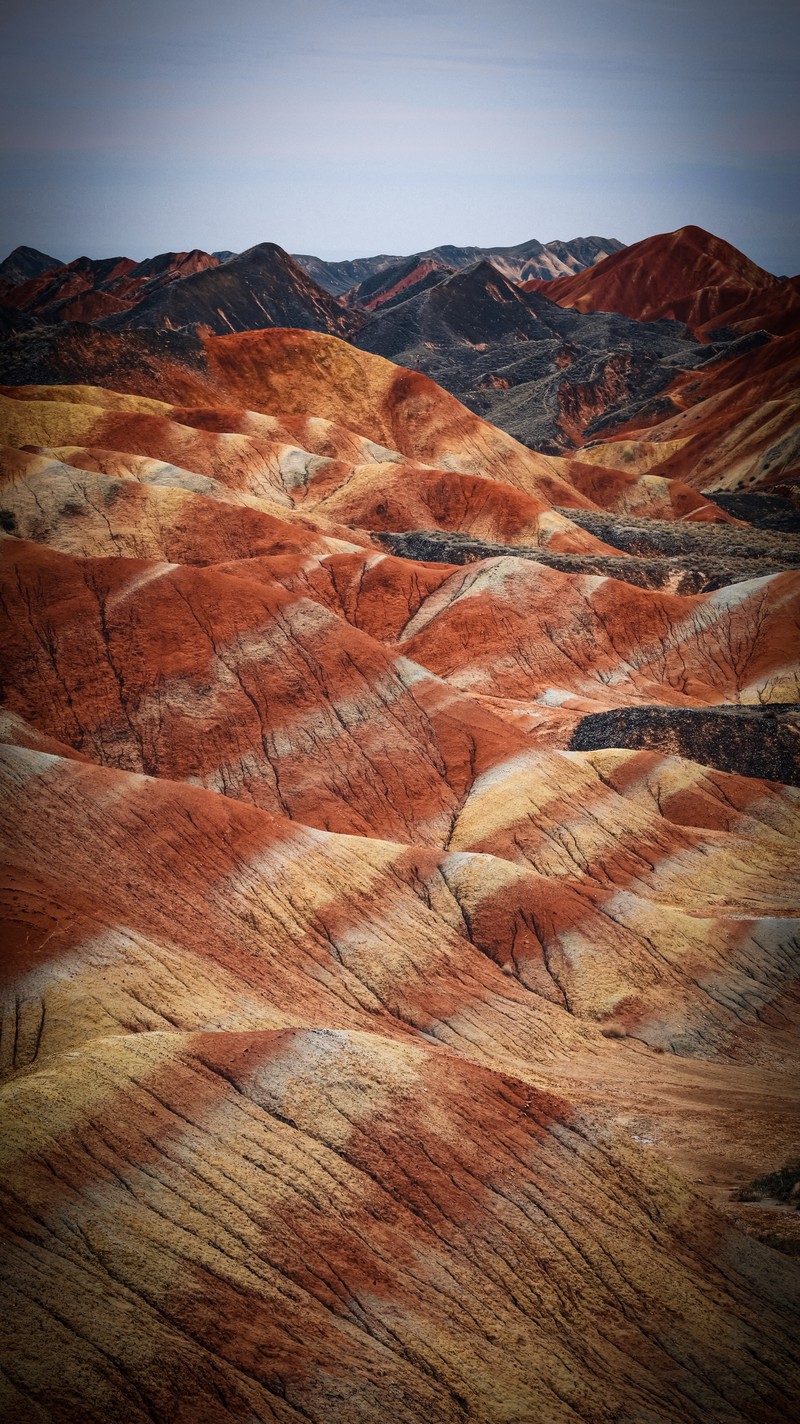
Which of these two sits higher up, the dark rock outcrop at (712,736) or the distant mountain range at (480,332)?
the distant mountain range at (480,332)

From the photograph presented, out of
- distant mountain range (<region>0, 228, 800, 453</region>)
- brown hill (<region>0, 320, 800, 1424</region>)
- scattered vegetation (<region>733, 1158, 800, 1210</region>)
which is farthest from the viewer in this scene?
distant mountain range (<region>0, 228, 800, 453</region>)

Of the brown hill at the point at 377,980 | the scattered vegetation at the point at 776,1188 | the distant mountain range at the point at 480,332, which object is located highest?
the distant mountain range at the point at 480,332

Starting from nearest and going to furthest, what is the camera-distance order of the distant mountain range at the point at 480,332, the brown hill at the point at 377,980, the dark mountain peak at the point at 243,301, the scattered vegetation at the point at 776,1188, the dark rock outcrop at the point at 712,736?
the brown hill at the point at 377,980, the scattered vegetation at the point at 776,1188, the dark rock outcrop at the point at 712,736, the distant mountain range at the point at 480,332, the dark mountain peak at the point at 243,301

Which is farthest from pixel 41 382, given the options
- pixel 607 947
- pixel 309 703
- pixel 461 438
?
pixel 607 947

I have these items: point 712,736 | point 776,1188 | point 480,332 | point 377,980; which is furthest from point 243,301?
point 776,1188

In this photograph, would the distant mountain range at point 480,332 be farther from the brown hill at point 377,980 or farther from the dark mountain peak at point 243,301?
the brown hill at point 377,980

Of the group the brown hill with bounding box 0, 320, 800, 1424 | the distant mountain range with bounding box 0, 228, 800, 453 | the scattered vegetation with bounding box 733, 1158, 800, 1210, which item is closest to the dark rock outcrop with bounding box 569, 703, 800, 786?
the brown hill with bounding box 0, 320, 800, 1424

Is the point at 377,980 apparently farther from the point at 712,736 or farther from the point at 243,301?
the point at 243,301

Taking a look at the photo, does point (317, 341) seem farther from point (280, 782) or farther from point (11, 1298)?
point (11, 1298)

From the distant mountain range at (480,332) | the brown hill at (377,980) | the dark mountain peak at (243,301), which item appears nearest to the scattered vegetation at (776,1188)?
the brown hill at (377,980)

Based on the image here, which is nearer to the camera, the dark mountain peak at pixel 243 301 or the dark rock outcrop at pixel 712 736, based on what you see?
the dark rock outcrop at pixel 712 736

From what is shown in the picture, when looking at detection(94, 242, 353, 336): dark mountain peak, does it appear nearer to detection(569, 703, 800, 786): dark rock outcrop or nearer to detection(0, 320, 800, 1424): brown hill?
detection(0, 320, 800, 1424): brown hill

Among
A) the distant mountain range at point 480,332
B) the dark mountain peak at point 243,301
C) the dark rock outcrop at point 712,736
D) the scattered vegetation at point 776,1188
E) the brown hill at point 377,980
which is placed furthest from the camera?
the dark mountain peak at point 243,301
